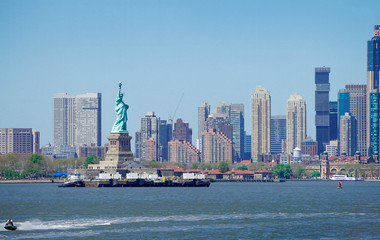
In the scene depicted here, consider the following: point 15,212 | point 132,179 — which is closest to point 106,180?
point 132,179

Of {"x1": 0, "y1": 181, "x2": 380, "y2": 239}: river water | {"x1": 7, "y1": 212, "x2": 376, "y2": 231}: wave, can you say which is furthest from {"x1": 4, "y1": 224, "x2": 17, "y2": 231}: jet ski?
{"x1": 7, "y1": 212, "x2": 376, "y2": 231}: wave

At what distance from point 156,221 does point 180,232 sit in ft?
32.7

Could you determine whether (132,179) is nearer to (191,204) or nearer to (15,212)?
(191,204)

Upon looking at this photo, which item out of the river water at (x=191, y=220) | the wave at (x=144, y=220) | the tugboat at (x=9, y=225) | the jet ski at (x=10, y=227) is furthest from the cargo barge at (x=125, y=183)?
the tugboat at (x=9, y=225)

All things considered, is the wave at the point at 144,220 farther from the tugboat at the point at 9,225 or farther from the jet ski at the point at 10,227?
the tugboat at the point at 9,225

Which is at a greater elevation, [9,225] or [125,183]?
[125,183]

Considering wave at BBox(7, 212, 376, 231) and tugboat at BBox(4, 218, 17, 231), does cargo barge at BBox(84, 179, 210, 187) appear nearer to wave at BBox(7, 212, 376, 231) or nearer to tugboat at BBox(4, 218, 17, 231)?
wave at BBox(7, 212, 376, 231)

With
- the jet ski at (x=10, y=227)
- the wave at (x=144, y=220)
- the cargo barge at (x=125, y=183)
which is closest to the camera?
the jet ski at (x=10, y=227)

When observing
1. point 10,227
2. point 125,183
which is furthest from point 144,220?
point 125,183

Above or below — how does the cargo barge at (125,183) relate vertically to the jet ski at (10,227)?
above

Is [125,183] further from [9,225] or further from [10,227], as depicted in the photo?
[9,225]

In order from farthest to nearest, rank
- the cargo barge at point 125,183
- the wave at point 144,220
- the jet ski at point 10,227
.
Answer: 1. the cargo barge at point 125,183
2. the wave at point 144,220
3. the jet ski at point 10,227

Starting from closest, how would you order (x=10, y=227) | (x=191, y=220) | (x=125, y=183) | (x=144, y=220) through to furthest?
(x=10, y=227)
(x=144, y=220)
(x=191, y=220)
(x=125, y=183)

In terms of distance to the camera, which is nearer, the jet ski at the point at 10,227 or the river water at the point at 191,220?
the jet ski at the point at 10,227
